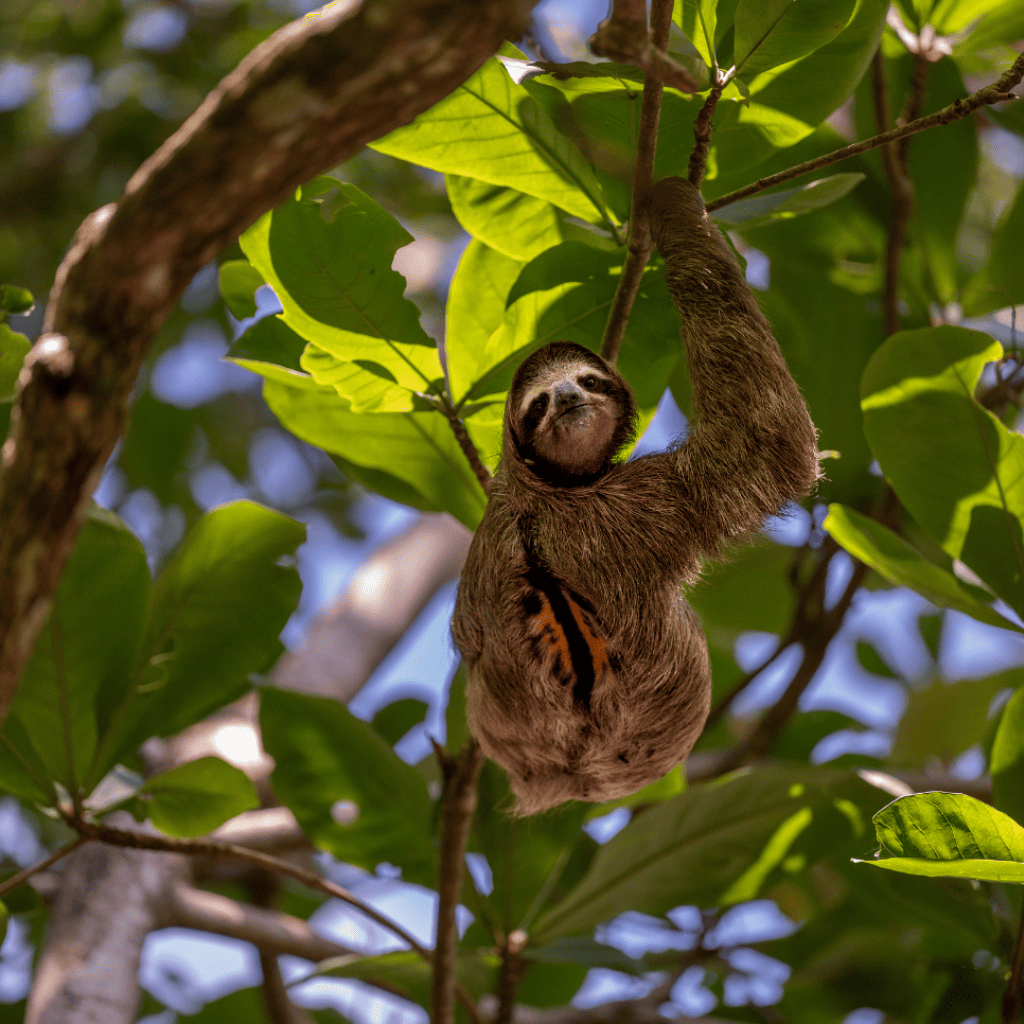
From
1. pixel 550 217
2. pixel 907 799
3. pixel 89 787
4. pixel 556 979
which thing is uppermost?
pixel 550 217

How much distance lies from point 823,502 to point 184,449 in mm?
4123

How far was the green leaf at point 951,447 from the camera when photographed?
2307 millimetres

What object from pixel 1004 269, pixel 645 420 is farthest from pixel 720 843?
pixel 1004 269

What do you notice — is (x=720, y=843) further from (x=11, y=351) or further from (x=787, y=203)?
(x=11, y=351)

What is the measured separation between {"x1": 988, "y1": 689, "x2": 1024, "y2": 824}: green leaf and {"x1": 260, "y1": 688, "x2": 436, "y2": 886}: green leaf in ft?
5.26

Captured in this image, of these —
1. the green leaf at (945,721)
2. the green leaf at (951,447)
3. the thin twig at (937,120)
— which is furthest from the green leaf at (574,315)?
the green leaf at (945,721)

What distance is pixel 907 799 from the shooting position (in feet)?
5.84

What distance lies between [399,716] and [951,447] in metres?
2.44

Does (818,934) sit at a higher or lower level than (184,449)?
lower

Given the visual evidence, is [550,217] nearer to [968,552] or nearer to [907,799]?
[968,552]

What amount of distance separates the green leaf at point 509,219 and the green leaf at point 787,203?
311 millimetres

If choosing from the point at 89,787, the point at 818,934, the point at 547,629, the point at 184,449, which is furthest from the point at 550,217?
the point at 184,449

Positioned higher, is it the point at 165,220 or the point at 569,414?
the point at 569,414

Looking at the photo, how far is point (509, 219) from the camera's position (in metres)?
2.39
